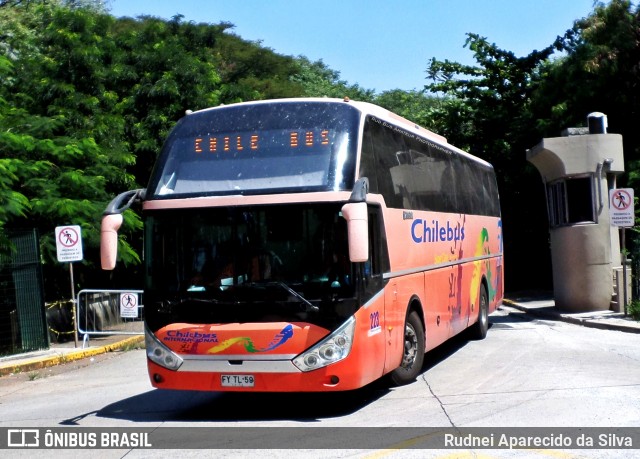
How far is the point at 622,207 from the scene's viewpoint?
20547 millimetres

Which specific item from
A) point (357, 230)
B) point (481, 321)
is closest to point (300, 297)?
point (357, 230)

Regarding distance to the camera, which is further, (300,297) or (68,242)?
(68,242)

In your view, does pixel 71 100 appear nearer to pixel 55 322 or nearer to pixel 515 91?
pixel 55 322

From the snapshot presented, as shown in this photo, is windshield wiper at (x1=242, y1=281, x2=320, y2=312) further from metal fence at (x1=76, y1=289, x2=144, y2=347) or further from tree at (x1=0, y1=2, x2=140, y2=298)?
metal fence at (x1=76, y1=289, x2=144, y2=347)

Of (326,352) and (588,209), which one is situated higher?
(588,209)

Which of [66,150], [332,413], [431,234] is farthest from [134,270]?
[332,413]

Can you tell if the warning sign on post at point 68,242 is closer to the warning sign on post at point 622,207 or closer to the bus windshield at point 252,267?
the bus windshield at point 252,267

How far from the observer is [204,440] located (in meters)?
9.02

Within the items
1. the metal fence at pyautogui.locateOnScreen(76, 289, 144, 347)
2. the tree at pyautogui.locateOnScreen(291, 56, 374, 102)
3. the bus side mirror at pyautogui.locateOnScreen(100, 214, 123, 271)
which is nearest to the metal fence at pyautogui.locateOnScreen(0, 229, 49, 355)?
the metal fence at pyautogui.locateOnScreen(76, 289, 144, 347)

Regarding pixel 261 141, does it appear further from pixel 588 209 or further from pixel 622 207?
pixel 588 209

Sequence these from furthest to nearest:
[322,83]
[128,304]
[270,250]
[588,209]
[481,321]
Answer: [322,83] < [588,209] < [128,304] < [481,321] < [270,250]

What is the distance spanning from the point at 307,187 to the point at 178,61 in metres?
23.2

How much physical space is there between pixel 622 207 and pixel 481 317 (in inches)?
205

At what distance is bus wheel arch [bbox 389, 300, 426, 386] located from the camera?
11828mm
